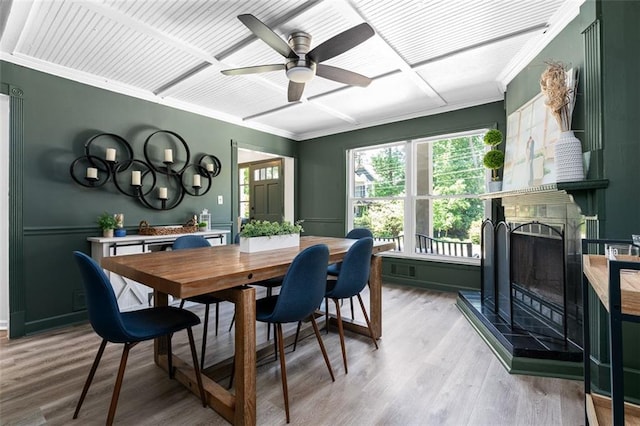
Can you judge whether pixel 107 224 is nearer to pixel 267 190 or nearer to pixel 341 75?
pixel 341 75

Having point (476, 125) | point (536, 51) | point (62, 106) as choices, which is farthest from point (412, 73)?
point (62, 106)

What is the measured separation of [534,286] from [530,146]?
4.27ft

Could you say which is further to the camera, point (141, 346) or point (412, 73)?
point (412, 73)

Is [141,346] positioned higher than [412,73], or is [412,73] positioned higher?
[412,73]

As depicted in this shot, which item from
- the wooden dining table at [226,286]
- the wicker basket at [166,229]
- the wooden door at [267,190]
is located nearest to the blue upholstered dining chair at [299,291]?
the wooden dining table at [226,286]

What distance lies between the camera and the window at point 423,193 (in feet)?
13.3

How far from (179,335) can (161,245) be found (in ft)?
3.71

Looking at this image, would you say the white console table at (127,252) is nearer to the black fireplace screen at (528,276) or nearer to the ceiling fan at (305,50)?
the ceiling fan at (305,50)

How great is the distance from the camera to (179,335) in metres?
2.78

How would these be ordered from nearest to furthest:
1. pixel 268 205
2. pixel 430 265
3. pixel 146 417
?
1. pixel 146 417
2. pixel 430 265
3. pixel 268 205

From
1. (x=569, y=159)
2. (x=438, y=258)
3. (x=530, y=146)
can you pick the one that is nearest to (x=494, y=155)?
(x=530, y=146)

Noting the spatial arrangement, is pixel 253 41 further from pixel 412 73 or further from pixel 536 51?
pixel 536 51

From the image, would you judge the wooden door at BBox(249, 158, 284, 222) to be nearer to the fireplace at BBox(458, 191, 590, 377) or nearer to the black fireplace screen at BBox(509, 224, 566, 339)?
the fireplace at BBox(458, 191, 590, 377)

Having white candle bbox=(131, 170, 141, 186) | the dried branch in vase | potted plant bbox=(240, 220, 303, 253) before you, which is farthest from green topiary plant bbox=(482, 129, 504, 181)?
white candle bbox=(131, 170, 141, 186)
